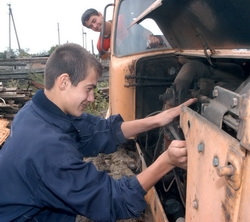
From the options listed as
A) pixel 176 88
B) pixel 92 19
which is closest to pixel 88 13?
pixel 92 19

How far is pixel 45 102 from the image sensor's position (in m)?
1.81

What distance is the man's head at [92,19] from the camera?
15.5 ft

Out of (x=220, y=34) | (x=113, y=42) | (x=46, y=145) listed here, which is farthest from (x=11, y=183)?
(x=113, y=42)

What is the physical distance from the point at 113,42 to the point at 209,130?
105 inches

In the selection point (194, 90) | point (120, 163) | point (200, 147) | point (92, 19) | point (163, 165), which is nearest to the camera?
point (200, 147)

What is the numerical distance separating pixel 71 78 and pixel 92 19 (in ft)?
10.4

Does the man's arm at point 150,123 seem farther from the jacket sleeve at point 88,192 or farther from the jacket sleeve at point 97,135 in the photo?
the jacket sleeve at point 88,192

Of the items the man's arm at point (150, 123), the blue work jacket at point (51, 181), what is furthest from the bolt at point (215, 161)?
the man's arm at point (150, 123)

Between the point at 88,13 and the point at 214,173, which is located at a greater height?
the point at 88,13

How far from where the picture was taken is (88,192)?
1.59 meters

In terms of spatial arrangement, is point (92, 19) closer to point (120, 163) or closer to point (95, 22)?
point (95, 22)

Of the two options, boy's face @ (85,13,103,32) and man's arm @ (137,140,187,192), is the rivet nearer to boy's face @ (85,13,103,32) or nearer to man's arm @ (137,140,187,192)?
man's arm @ (137,140,187,192)

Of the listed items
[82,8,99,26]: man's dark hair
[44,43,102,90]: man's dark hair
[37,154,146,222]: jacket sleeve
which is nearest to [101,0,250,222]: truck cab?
[37,154,146,222]: jacket sleeve

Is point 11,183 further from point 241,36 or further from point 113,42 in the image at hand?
point 113,42
